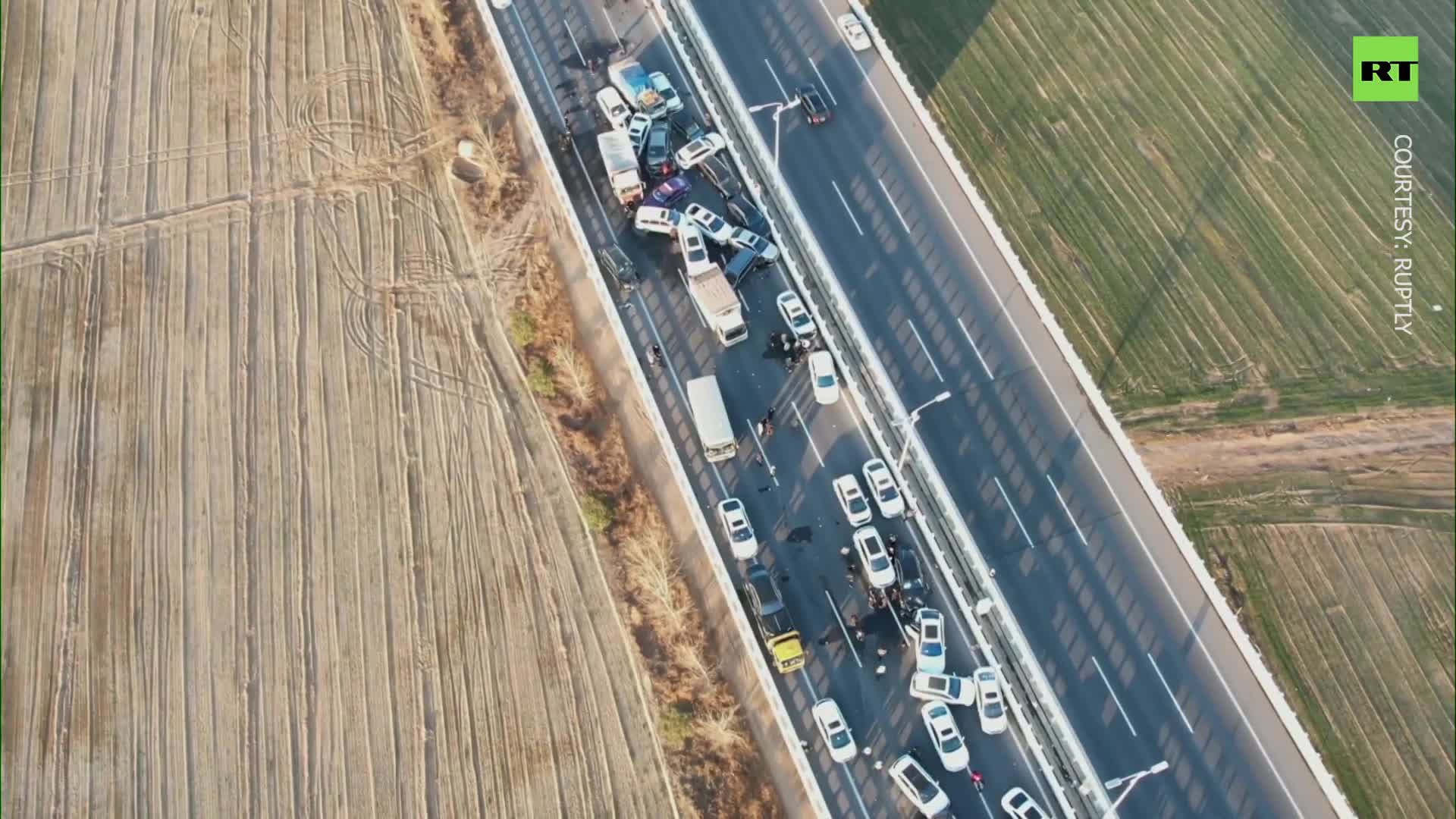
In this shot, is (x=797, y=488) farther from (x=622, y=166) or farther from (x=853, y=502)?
(x=622, y=166)

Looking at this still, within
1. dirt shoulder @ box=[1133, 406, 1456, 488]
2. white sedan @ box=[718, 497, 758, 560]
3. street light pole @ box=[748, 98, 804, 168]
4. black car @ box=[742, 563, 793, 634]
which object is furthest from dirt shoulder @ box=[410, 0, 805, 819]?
dirt shoulder @ box=[1133, 406, 1456, 488]

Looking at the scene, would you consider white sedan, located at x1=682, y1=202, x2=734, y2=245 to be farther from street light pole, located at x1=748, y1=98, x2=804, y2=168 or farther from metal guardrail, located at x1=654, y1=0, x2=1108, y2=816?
street light pole, located at x1=748, y1=98, x2=804, y2=168

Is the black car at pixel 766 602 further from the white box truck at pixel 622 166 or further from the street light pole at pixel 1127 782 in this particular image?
the white box truck at pixel 622 166

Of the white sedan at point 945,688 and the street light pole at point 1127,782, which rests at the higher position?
the street light pole at point 1127,782

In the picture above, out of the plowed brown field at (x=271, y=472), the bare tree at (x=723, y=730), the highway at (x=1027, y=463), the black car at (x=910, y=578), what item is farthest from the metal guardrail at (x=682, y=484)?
the highway at (x=1027, y=463)

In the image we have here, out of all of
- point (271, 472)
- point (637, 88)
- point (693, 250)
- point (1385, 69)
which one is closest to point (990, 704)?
point (693, 250)

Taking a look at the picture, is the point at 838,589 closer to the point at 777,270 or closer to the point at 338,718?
the point at 777,270

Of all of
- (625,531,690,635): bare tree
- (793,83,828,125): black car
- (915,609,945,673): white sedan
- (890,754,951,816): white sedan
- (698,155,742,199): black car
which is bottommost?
(625,531,690,635): bare tree
